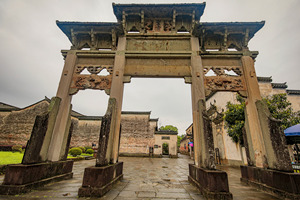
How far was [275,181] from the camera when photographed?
369 cm

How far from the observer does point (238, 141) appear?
11688 mm

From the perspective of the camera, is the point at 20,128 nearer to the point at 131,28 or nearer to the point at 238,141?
the point at 131,28

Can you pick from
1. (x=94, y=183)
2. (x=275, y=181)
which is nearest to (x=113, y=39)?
(x=94, y=183)

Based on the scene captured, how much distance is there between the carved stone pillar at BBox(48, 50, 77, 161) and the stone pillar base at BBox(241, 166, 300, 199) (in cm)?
707

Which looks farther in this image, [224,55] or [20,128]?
[20,128]

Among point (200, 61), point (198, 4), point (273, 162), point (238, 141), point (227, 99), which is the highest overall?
point (198, 4)

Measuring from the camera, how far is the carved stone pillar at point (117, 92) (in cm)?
476

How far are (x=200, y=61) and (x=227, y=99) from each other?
10.2 metres

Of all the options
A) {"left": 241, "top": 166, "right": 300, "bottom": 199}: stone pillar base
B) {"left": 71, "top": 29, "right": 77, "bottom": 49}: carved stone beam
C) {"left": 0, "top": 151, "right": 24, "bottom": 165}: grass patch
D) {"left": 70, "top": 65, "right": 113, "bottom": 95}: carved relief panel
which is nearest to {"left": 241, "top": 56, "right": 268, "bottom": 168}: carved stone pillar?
{"left": 241, "top": 166, "right": 300, "bottom": 199}: stone pillar base

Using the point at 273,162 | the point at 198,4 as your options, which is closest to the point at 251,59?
the point at 198,4

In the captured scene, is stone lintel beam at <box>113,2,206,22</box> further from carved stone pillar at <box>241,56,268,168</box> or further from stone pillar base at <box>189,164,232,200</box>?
stone pillar base at <box>189,164,232,200</box>

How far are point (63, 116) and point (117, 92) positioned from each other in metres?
2.37

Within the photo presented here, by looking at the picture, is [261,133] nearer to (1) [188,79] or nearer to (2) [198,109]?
(2) [198,109]

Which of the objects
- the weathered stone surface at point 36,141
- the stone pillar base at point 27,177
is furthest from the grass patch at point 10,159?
the weathered stone surface at point 36,141
